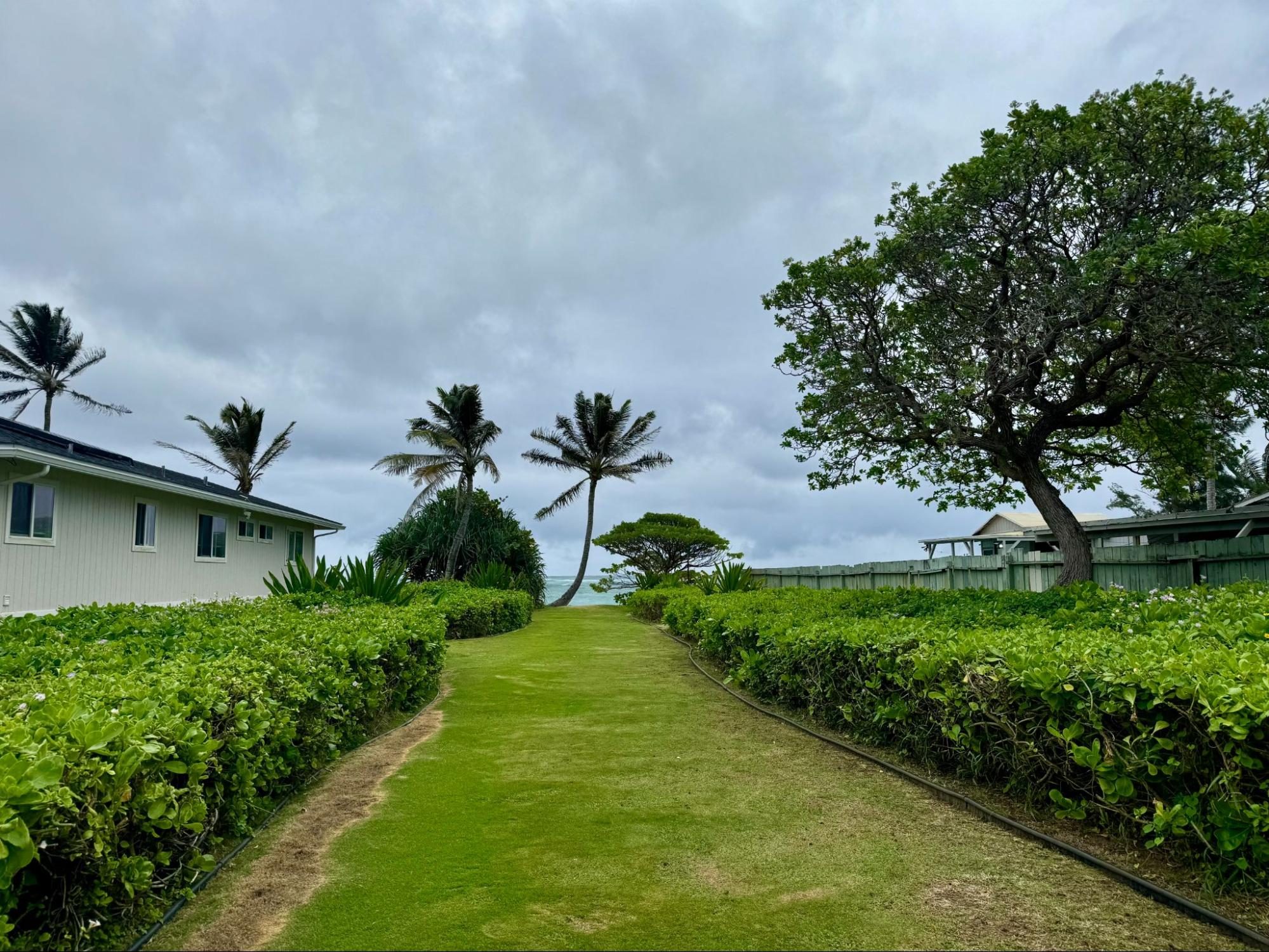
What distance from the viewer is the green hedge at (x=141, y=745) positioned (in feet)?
8.95

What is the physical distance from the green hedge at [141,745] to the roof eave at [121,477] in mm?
5379

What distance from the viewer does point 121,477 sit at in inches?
525

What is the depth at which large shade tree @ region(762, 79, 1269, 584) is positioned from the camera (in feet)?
34.2

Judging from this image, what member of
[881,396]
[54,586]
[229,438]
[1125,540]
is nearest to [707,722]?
[881,396]

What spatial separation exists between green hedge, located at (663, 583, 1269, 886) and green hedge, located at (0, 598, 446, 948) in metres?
3.98

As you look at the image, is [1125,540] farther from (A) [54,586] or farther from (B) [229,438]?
(B) [229,438]

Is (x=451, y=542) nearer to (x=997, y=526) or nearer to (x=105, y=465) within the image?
(x=105, y=465)

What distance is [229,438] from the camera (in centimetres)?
3453

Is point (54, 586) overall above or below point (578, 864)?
above

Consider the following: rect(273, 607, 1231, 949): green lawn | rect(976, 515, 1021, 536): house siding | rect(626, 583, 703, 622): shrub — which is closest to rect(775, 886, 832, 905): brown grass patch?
rect(273, 607, 1231, 949): green lawn

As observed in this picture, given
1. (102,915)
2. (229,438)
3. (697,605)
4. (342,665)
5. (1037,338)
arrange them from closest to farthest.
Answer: (102,915) < (342,665) < (1037,338) < (697,605) < (229,438)

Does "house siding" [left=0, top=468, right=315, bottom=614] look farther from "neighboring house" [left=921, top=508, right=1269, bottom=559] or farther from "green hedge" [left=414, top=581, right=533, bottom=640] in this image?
"neighboring house" [left=921, top=508, right=1269, bottom=559]

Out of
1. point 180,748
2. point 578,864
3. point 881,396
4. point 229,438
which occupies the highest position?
point 229,438

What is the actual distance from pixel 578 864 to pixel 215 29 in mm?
10534
